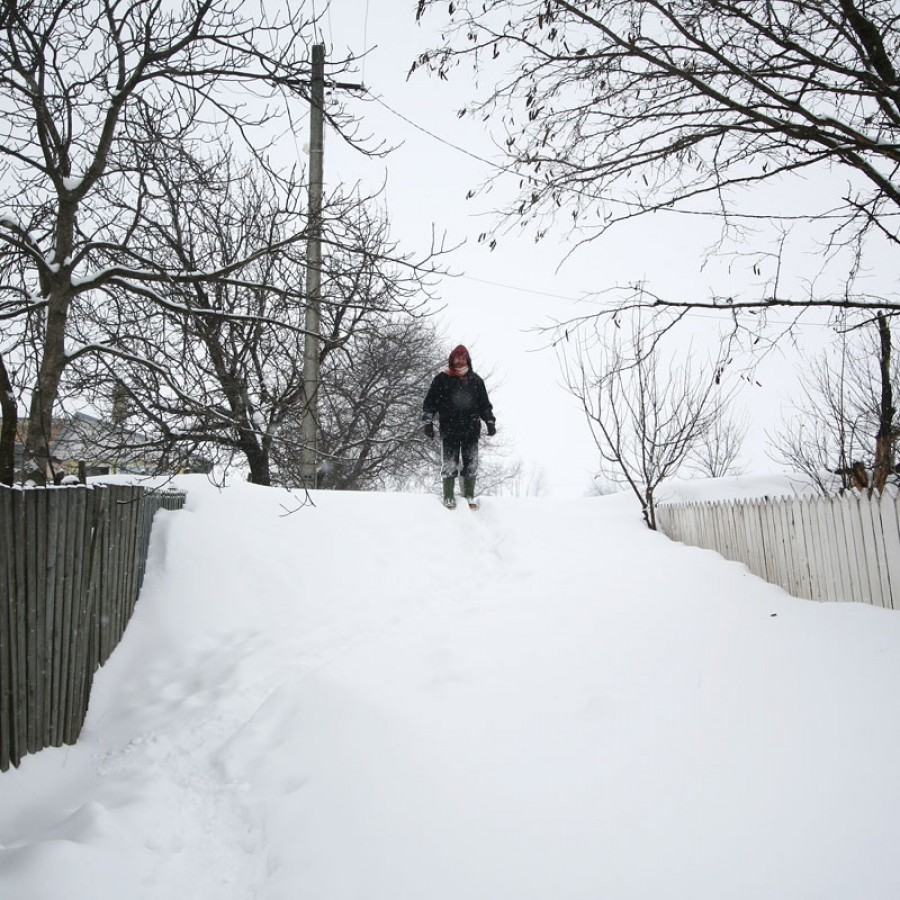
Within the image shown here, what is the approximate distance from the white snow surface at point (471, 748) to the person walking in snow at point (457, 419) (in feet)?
8.06

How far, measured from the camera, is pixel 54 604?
3.12 m

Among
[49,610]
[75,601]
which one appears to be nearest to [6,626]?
[49,610]

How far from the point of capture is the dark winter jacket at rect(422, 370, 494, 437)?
23.6 feet

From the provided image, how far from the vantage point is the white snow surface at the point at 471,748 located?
2041 millimetres

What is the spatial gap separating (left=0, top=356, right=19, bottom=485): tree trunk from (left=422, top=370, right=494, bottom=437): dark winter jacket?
416 cm

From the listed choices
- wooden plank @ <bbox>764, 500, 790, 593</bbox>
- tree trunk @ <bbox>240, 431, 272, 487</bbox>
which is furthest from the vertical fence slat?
tree trunk @ <bbox>240, 431, 272, 487</bbox>

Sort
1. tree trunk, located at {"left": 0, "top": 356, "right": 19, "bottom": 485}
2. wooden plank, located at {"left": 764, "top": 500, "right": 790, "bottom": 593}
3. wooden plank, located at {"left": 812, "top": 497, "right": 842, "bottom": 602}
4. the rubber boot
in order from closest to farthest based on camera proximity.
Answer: tree trunk, located at {"left": 0, "top": 356, "right": 19, "bottom": 485} < wooden plank, located at {"left": 812, "top": 497, "right": 842, "bottom": 602} < wooden plank, located at {"left": 764, "top": 500, "right": 790, "bottom": 593} < the rubber boot

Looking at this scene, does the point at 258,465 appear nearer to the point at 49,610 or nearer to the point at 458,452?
the point at 458,452

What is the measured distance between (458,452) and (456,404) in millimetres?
587

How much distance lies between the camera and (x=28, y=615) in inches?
114

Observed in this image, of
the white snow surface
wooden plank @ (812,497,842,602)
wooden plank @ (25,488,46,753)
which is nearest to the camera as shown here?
the white snow surface

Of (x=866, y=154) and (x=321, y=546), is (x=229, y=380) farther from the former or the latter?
(x=866, y=154)

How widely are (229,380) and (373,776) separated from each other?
2738 mm

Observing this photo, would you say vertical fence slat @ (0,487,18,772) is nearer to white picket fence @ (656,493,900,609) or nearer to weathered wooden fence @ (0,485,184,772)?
weathered wooden fence @ (0,485,184,772)
